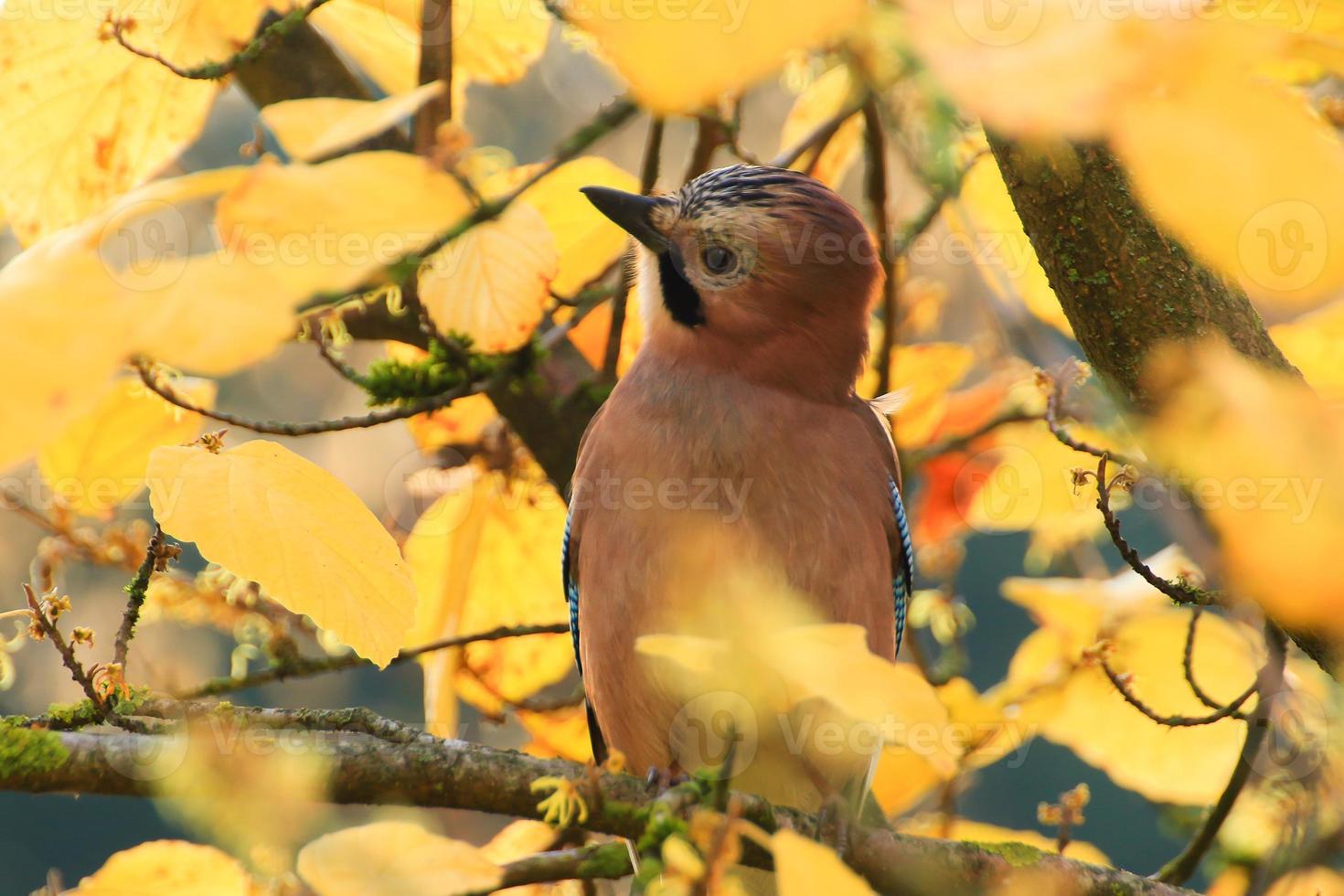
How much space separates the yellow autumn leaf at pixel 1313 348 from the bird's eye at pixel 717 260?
0.96m

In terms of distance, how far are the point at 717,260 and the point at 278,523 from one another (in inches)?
53.1

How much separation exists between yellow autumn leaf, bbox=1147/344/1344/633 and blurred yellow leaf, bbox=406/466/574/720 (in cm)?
174

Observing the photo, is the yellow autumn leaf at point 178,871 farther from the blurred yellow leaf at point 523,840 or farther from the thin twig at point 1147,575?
the thin twig at point 1147,575

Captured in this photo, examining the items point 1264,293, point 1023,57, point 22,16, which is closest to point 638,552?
point 22,16

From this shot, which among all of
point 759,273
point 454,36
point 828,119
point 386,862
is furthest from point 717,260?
point 386,862

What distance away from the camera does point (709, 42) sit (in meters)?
0.79

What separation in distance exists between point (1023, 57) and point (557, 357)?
2088 millimetres

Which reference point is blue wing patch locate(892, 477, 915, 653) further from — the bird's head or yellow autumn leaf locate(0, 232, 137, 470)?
yellow autumn leaf locate(0, 232, 137, 470)

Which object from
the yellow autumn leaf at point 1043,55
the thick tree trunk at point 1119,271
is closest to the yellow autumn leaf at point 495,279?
the thick tree trunk at point 1119,271

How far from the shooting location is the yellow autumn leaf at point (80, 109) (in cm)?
176

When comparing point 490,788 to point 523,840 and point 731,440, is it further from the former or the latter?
point 731,440

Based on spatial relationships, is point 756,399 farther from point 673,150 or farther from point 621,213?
point 673,150

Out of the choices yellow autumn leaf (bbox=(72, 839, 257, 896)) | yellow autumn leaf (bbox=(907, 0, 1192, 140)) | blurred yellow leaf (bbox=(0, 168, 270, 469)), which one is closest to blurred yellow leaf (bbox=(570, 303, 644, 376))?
yellow autumn leaf (bbox=(72, 839, 257, 896))

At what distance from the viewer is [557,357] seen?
8.93 feet
